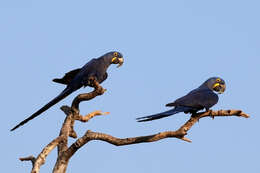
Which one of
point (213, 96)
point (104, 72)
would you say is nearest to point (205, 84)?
point (213, 96)

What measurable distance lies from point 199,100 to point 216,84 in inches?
51.9

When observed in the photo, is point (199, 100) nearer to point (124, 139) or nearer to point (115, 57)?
point (124, 139)

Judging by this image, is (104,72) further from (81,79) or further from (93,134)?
(93,134)

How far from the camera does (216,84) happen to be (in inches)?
390

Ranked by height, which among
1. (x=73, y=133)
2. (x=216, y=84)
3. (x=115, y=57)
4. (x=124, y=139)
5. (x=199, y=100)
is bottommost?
(x=124, y=139)

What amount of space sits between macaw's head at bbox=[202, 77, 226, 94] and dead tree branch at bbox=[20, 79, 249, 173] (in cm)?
160

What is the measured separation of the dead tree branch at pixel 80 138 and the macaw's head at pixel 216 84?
160 centimetres

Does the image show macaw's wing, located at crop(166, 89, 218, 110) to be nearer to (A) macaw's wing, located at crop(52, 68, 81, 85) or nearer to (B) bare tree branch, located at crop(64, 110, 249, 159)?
(B) bare tree branch, located at crop(64, 110, 249, 159)

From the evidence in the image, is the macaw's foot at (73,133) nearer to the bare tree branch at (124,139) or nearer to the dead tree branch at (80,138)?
the dead tree branch at (80,138)

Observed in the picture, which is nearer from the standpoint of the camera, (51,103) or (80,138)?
(80,138)

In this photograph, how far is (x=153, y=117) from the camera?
7.87m

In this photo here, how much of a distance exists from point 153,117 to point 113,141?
89 centimetres

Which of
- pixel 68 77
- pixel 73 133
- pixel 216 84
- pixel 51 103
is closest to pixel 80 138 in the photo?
pixel 73 133

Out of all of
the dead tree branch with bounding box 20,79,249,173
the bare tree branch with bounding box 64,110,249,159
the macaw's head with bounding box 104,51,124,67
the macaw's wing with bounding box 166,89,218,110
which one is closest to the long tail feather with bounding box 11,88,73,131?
the dead tree branch with bounding box 20,79,249,173
